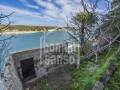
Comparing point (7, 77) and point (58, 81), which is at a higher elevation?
point (7, 77)

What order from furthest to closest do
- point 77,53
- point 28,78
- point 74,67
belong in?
point 77,53
point 74,67
point 28,78

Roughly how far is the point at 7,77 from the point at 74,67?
384cm

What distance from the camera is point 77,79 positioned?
759 centimetres

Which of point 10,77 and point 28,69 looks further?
point 28,69

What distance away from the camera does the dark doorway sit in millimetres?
7337

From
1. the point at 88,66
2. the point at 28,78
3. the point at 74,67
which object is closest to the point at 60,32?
the point at 74,67

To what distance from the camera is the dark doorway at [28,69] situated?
7.34m

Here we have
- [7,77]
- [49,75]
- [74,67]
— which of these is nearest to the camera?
[7,77]

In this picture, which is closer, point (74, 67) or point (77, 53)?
point (74, 67)

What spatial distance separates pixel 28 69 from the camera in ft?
24.6

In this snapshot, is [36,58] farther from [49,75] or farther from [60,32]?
[60,32]

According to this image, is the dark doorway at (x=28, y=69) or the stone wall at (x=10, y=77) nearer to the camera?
the stone wall at (x=10, y=77)

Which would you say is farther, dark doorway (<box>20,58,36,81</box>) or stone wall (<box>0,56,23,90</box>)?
dark doorway (<box>20,58,36,81</box>)

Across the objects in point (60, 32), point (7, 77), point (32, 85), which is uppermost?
point (60, 32)
